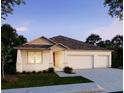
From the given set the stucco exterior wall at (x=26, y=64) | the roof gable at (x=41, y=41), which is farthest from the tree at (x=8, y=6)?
Answer: the roof gable at (x=41, y=41)

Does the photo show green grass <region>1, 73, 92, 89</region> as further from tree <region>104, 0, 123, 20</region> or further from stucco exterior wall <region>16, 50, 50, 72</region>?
stucco exterior wall <region>16, 50, 50, 72</region>

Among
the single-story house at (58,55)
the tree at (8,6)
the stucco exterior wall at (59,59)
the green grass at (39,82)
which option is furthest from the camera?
the stucco exterior wall at (59,59)

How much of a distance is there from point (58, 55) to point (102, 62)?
5196mm

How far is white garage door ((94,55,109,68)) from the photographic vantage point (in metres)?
25.8

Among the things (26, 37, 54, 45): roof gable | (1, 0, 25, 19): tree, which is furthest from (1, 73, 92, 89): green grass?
(26, 37, 54, 45): roof gable

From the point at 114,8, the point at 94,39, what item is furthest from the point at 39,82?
the point at 94,39

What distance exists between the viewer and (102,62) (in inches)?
1032

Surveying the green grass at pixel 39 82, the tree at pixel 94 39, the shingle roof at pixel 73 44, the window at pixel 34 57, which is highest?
the tree at pixel 94 39

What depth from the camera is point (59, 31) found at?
→ 1222 inches

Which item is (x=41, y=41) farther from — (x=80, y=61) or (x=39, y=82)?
(x=39, y=82)

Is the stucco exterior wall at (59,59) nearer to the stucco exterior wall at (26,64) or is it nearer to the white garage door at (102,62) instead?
the stucco exterior wall at (26,64)

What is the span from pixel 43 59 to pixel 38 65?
748mm

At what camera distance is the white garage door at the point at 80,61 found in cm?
2430

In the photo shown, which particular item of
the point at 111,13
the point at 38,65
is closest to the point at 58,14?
the point at 38,65
